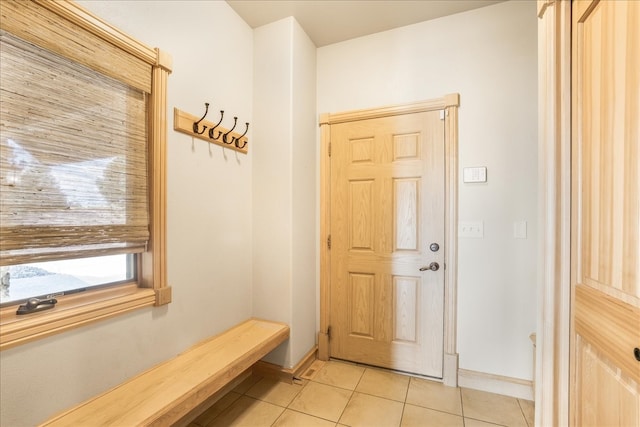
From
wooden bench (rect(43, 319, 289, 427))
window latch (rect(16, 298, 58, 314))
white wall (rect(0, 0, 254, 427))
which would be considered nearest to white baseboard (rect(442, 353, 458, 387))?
wooden bench (rect(43, 319, 289, 427))

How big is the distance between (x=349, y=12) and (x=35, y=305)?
247 cm

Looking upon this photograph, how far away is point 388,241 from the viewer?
7.36ft

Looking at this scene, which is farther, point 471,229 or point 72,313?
point 471,229

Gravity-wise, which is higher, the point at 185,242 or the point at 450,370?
the point at 185,242

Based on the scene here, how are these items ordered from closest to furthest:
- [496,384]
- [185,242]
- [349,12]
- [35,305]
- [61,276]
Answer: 1. [35,305]
2. [61,276]
3. [185,242]
4. [496,384]
5. [349,12]

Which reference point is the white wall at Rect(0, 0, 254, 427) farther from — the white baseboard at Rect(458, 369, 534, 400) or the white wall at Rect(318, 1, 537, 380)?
the white baseboard at Rect(458, 369, 534, 400)

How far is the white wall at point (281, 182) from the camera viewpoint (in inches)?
83.3

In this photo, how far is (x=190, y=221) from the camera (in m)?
1.69

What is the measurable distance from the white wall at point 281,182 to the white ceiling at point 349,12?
0.30 feet

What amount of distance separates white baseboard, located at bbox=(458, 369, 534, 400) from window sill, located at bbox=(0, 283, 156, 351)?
213 centimetres

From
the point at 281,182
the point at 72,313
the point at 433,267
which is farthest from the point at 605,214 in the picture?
the point at 72,313

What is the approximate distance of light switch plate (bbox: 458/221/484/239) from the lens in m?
1.99

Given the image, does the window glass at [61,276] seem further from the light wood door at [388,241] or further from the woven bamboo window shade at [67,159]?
the light wood door at [388,241]

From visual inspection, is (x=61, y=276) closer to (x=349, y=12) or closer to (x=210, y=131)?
(x=210, y=131)
